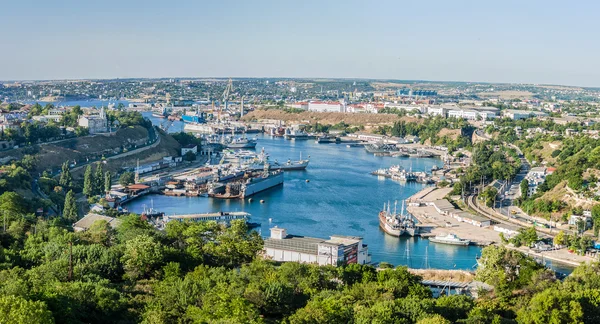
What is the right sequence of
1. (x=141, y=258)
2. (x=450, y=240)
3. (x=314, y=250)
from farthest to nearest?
1. (x=450, y=240)
2. (x=314, y=250)
3. (x=141, y=258)

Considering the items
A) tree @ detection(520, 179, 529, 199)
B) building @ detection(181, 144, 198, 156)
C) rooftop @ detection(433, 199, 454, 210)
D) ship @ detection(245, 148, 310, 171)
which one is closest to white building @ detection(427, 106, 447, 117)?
building @ detection(181, 144, 198, 156)

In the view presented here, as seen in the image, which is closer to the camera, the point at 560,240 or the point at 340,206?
the point at 560,240

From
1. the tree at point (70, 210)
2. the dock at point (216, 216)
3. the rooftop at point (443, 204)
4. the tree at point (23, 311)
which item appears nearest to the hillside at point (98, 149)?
the tree at point (70, 210)

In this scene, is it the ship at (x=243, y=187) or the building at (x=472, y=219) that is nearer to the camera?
the building at (x=472, y=219)

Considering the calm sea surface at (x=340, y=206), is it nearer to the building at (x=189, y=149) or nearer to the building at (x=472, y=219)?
the building at (x=472, y=219)

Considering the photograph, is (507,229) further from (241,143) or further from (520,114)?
(520,114)

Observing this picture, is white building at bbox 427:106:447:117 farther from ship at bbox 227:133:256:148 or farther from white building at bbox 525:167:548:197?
white building at bbox 525:167:548:197

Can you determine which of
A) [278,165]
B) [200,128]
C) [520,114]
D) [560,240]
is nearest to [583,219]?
[560,240]
